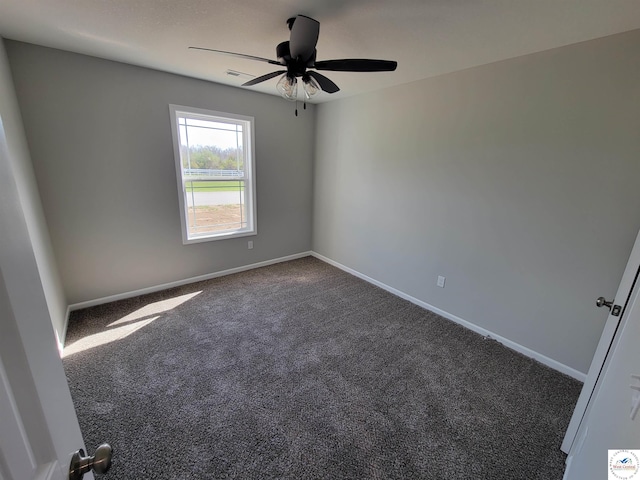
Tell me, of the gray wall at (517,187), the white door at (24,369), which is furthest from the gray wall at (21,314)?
the gray wall at (517,187)

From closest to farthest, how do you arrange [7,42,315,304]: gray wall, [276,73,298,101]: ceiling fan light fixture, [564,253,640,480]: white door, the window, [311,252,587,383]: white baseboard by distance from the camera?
[564,253,640,480]: white door < [276,73,298,101]: ceiling fan light fixture < [311,252,587,383]: white baseboard < [7,42,315,304]: gray wall < the window

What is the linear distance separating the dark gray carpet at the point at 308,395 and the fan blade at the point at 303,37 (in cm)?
220

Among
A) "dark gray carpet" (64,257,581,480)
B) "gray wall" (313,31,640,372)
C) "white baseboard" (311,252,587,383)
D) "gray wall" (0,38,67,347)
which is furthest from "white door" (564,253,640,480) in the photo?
"gray wall" (0,38,67,347)

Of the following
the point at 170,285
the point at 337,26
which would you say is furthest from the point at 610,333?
the point at 170,285

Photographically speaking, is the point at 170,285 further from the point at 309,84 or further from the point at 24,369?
the point at 24,369

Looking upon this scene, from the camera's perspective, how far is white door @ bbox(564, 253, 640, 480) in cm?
74

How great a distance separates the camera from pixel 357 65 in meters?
1.73

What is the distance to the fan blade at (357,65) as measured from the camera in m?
1.68

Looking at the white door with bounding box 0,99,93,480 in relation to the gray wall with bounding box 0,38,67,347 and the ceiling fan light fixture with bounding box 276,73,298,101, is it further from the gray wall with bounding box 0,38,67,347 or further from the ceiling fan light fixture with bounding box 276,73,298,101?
the ceiling fan light fixture with bounding box 276,73,298,101

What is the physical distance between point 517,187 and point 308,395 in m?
2.32

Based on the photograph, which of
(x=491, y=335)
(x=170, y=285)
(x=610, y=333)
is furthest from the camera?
(x=170, y=285)

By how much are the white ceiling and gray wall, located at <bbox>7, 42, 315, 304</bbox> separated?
0.88 feet

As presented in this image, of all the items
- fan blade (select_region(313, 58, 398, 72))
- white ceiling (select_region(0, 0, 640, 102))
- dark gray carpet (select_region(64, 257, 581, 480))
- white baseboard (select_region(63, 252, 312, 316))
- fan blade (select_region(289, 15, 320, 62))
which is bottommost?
dark gray carpet (select_region(64, 257, 581, 480))

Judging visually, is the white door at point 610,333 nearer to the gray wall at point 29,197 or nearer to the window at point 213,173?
the gray wall at point 29,197
